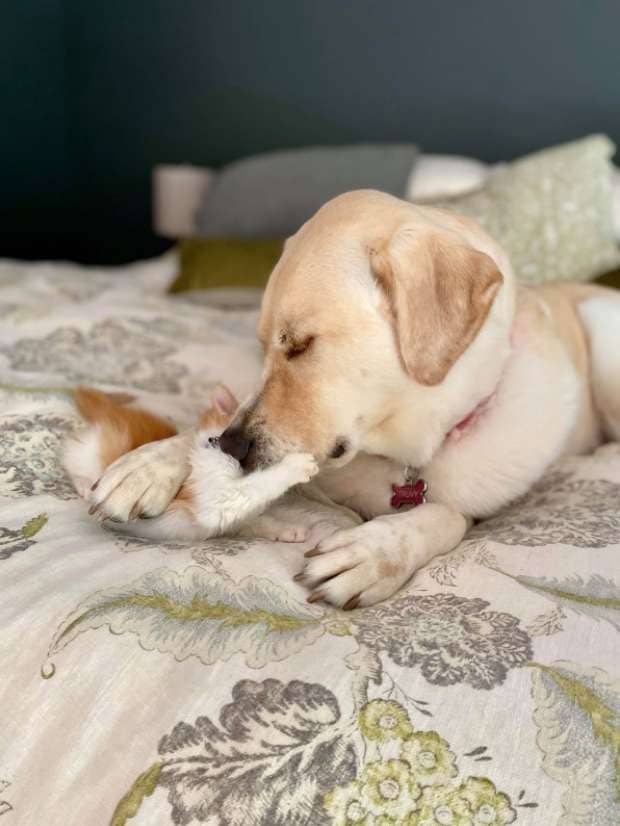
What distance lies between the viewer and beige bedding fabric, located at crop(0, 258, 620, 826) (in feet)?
2.08

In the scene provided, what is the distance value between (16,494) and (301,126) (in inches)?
141

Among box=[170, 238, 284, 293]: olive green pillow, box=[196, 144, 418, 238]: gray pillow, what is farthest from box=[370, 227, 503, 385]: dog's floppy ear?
box=[196, 144, 418, 238]: gray pillow

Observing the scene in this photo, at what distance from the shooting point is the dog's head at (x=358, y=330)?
3.64 feet

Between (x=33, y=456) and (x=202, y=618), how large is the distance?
0.51m

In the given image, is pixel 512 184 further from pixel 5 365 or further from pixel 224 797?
pixel 224 797

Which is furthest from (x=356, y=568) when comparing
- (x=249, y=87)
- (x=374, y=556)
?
(x=249, y=87)

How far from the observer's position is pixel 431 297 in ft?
3.65

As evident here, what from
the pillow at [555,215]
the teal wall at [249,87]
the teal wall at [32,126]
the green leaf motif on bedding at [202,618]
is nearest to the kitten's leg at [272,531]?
the green leaf motif on bedding at [202,618]

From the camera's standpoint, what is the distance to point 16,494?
109 cm

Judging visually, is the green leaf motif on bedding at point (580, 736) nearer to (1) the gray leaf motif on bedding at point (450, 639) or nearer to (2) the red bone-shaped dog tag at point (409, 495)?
(1) the gray leaf motif on bedding at point (450, 639)

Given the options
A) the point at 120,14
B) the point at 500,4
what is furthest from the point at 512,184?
the point at 120,14

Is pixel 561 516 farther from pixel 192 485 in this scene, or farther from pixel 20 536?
pixel 20 536

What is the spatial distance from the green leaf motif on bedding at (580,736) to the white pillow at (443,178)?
2510 mm

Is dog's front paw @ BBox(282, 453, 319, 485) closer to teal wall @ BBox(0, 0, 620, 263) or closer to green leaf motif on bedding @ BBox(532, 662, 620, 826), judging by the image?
green leaf motif on bedding @ BBox(532, 662, 620, 826)
